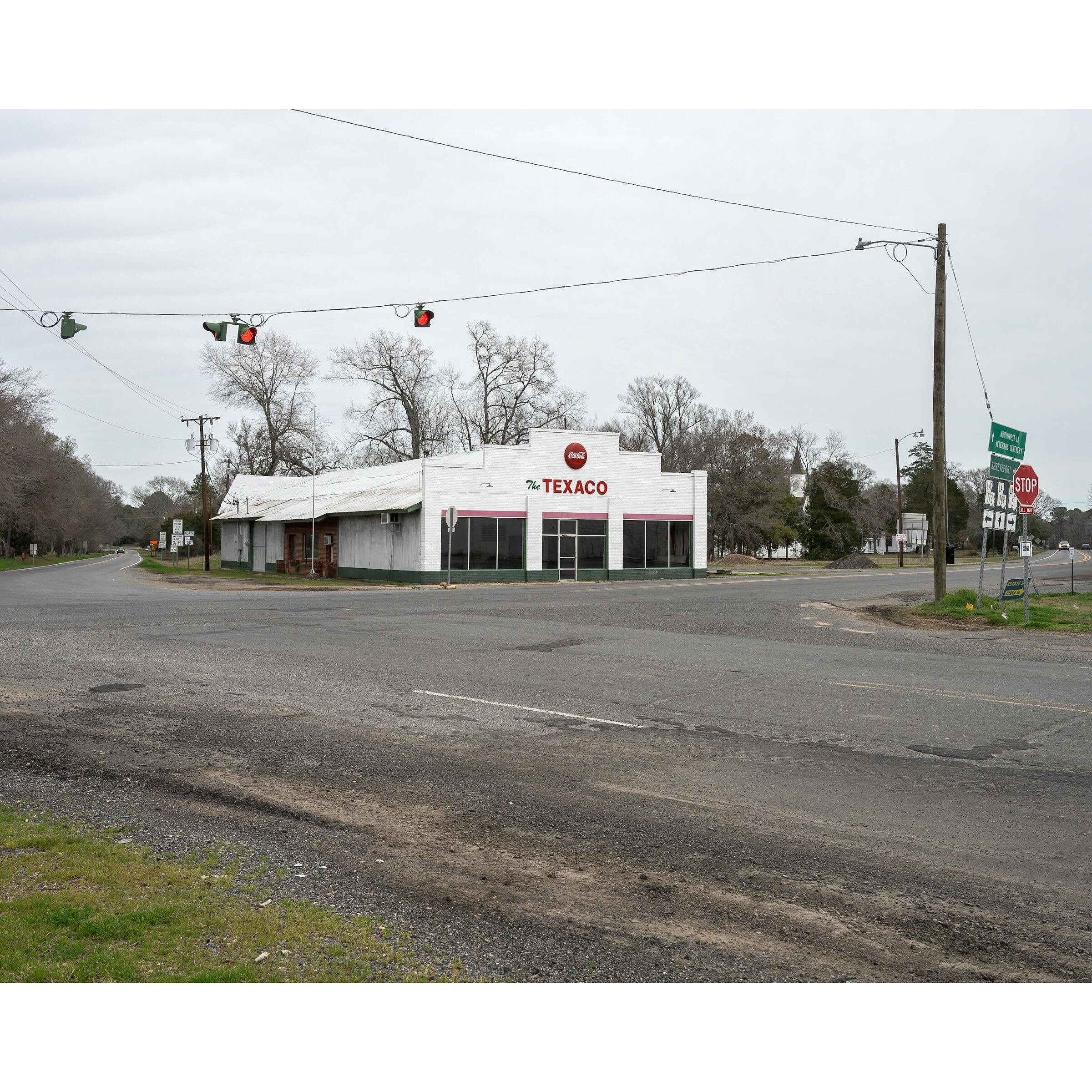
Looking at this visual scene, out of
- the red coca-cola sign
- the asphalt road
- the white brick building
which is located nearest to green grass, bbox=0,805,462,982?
the asphalt road

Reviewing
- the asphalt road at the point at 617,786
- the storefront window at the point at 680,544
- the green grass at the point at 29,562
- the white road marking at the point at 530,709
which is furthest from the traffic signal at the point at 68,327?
the green grass at the point at 29,562

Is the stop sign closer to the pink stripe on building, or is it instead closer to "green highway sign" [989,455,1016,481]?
"green highway sign" [989,455,1016,481]

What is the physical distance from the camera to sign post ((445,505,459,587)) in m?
36.8

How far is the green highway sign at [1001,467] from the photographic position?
20.1 metres

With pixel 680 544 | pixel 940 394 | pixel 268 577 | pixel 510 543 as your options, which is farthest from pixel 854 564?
pixel 940 394

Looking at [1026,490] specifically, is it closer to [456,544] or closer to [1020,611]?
[1020,611]

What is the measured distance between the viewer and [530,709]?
9547 millimetres

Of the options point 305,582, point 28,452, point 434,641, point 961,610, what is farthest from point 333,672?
point 28,452

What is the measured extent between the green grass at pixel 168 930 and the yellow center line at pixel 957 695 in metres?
8.20

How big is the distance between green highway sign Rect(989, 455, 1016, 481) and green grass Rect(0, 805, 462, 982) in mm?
19492

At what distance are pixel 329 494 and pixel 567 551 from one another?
1573cm

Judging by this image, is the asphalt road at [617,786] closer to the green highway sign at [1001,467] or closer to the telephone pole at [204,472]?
the green highway sign at [1001,467]

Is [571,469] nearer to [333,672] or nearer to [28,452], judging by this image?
[333,672]

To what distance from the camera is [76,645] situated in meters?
14.1
